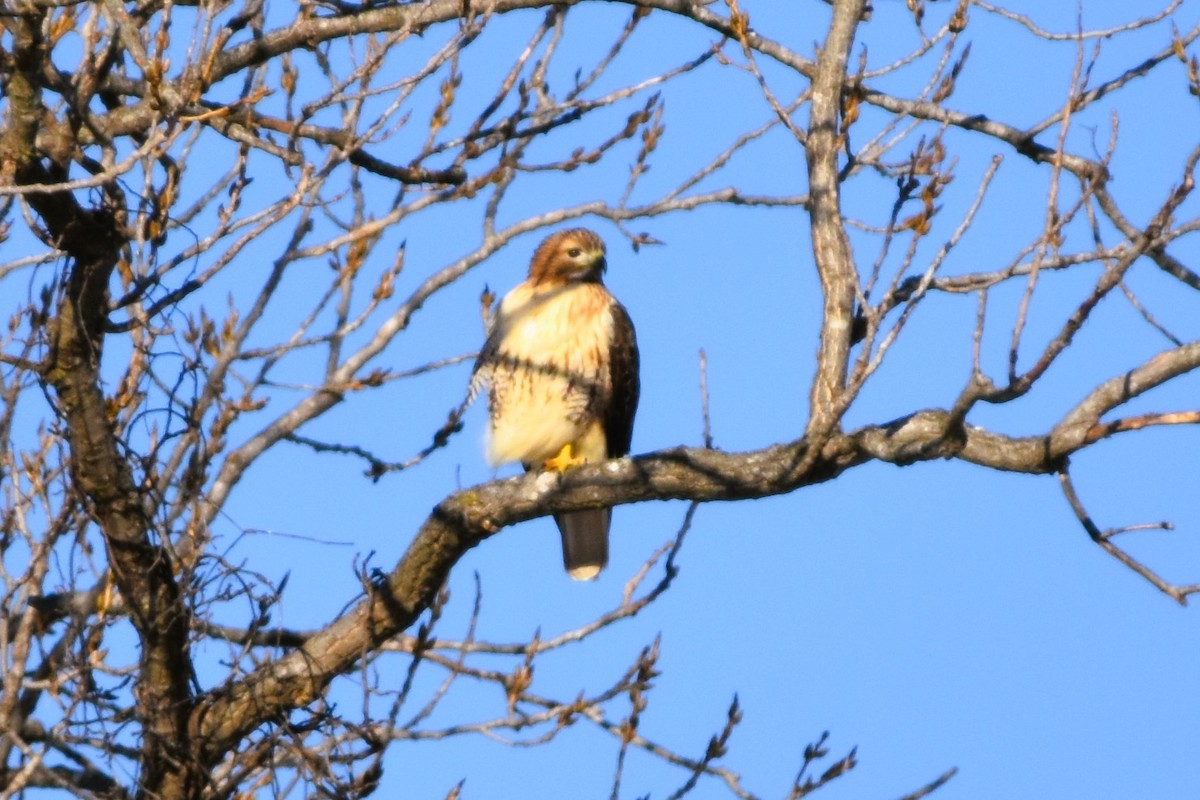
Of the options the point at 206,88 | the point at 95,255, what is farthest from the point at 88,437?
the point at 206,88

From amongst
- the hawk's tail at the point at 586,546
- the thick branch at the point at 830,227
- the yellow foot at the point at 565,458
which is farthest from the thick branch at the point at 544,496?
the hawk's tail at the point at 586,546

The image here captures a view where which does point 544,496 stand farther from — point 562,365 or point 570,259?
point 570,259

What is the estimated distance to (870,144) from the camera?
5078mm

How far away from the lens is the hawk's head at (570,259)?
18.1 feet

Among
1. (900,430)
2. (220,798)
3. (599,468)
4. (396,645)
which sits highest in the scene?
(396,645)

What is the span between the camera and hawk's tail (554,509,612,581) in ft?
18.7

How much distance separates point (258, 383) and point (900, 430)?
278 cm

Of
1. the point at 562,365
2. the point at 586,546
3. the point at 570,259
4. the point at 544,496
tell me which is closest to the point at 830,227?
the point at 544,496

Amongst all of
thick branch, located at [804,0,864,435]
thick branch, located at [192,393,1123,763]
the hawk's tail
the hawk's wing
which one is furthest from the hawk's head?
thick branch, located at [804,0,864,435]

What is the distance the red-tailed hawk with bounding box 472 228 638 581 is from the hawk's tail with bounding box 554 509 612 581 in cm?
7

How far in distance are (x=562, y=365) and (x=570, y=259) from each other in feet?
1.52

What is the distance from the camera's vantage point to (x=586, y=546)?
Answer: 570 centimetres

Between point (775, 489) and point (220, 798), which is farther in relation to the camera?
point (220, 798)

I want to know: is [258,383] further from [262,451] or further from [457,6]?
[457,6]
